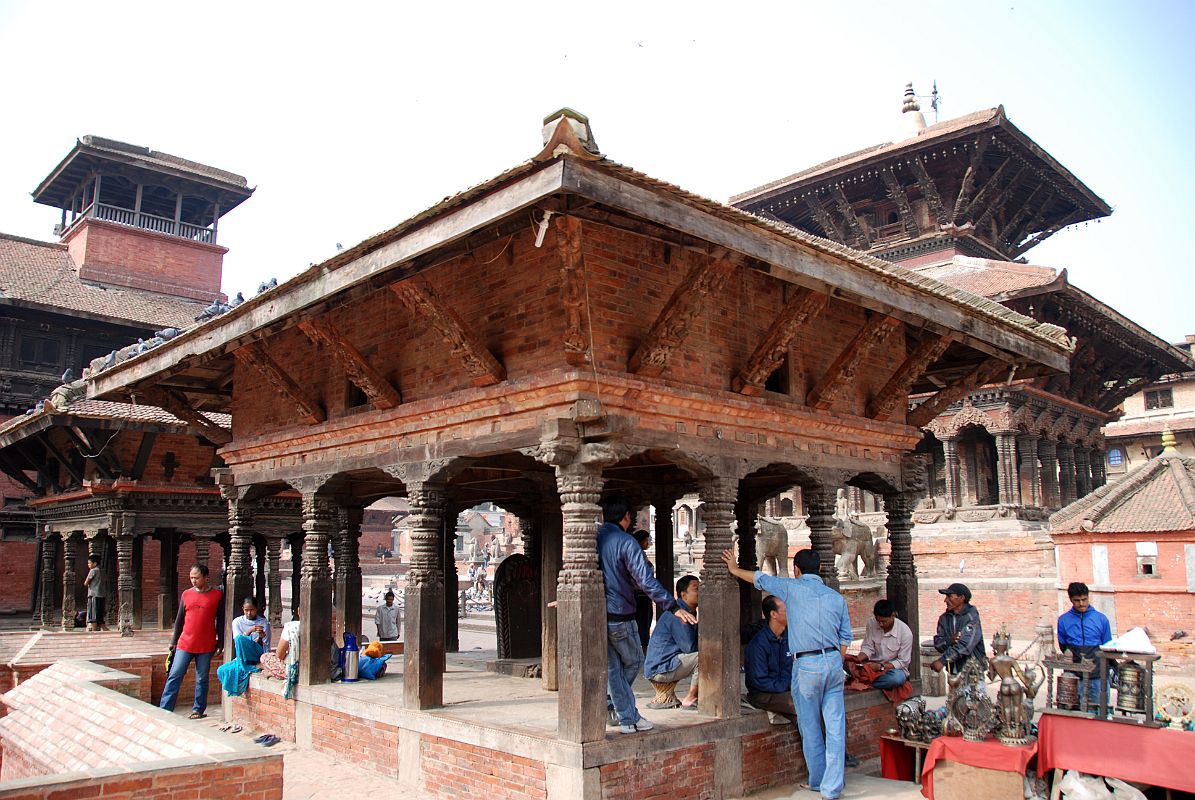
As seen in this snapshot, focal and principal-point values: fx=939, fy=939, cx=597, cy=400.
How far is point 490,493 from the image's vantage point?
13492mm

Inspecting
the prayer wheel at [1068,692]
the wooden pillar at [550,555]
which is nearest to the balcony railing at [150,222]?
the wooden pillar at [550,555]

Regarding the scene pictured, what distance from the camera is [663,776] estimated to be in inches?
291

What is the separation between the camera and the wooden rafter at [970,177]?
26688mm

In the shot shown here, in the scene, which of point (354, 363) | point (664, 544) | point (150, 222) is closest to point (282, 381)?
point (354, 363)

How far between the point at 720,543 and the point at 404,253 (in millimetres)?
3689

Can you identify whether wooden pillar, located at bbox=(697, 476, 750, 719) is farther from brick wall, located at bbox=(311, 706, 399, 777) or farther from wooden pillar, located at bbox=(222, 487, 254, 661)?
wooden pillar, located at bbox=(222, 487, 254, 661)

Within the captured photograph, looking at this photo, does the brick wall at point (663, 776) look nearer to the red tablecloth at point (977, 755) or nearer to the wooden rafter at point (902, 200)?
the red tablecloth at point (977, 755)

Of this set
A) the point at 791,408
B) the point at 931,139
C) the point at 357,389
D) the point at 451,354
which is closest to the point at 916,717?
the point at 791,408

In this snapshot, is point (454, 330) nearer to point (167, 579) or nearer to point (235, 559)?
point (235, 559)

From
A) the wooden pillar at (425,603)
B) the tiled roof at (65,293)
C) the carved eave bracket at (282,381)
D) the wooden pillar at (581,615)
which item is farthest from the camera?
the tiled roof at (65,293)

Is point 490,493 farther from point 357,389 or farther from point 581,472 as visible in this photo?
point 581,472

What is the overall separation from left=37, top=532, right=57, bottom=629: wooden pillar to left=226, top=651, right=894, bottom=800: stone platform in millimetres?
12396

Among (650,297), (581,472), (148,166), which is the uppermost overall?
(148,166)

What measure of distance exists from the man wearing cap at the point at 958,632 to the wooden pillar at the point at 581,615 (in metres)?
3.88
